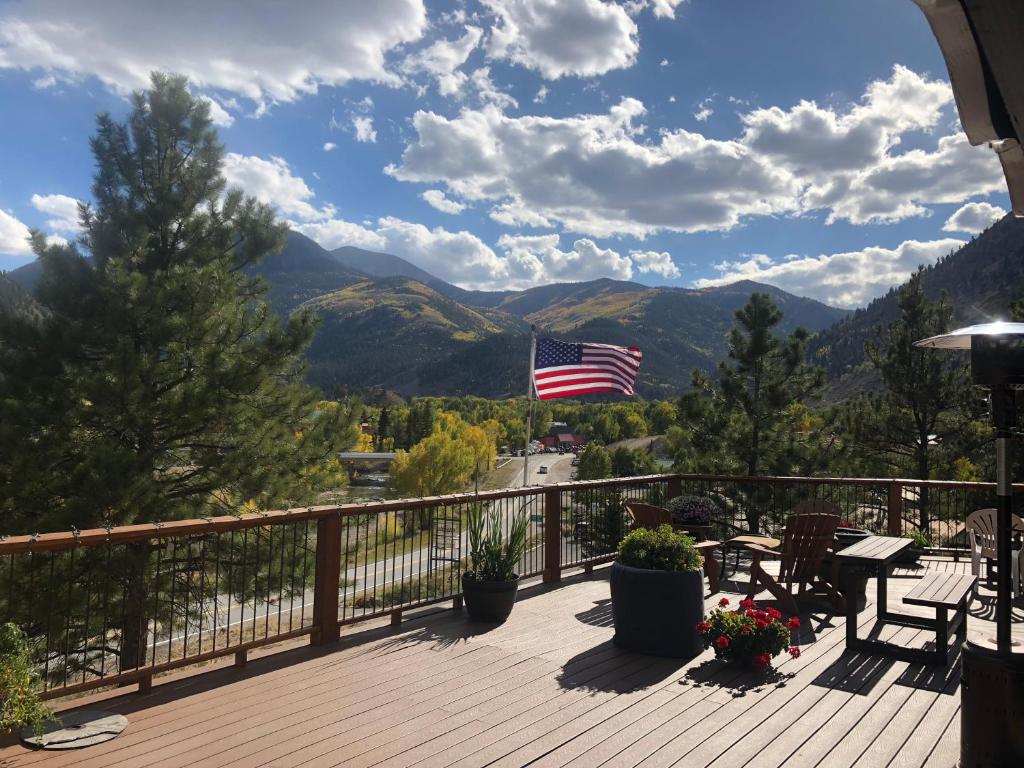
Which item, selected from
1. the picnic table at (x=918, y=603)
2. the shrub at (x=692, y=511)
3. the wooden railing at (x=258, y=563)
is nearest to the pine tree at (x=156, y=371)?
the wooden railing at (x=258, y=563)

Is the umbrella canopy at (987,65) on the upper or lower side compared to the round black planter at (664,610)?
upper

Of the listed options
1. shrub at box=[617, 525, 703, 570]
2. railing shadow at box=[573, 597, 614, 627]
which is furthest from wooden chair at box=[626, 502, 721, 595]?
shrub at box=[617, 525, 703, 570]

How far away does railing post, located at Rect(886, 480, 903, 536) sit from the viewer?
841 centimetres

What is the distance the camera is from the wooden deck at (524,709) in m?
3.24

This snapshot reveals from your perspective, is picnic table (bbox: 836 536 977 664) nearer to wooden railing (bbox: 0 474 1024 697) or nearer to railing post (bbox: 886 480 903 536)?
wooden railing (bbox: 0 474 1024 697)

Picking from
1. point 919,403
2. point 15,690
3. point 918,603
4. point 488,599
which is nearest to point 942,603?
point 918,603

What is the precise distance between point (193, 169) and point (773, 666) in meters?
12.9

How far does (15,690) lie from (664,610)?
12.2 feet

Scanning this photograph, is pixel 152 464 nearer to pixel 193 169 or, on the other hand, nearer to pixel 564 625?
pixel 193 169

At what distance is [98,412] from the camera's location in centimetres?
1005

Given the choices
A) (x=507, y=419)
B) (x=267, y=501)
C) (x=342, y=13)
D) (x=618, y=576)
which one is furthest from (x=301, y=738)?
(x=507, y=419)

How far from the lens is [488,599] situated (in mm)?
5523

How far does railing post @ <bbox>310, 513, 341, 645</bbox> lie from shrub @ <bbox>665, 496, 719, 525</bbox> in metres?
3.92

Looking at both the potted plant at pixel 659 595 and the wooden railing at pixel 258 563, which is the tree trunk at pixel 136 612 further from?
the potted plant at pixel 659 595
